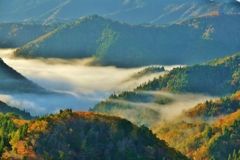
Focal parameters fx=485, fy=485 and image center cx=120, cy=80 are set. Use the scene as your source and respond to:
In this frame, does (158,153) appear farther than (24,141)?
Yes

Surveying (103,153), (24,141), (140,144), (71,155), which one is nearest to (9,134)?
(24,141)

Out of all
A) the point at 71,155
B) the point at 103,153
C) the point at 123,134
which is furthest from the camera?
the point at 123,134

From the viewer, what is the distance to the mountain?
15388cm

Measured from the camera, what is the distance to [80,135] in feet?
558

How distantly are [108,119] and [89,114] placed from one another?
7.59 metres

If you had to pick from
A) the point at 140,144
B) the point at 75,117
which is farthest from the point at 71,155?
the point at 140,144

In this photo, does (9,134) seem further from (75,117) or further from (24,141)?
(75,117)

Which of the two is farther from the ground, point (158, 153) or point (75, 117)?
point (75, 117)

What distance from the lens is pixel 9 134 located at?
161 m

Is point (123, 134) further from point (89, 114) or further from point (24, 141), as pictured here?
point (24, 141)

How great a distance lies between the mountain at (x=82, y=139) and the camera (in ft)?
505

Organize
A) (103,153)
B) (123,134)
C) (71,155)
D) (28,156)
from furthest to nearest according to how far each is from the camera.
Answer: (123,134), (103,153), (71,155), (28,156)

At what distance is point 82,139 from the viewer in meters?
169

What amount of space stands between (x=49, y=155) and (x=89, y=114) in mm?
33939
